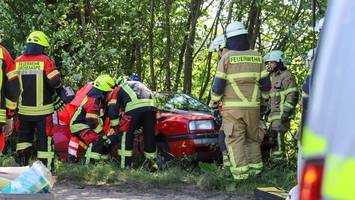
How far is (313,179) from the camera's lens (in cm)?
193

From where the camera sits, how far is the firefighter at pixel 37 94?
26.8 ft

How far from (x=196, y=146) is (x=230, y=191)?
1.59 metres

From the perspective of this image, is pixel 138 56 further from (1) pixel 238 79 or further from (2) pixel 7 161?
(1) pixel 238 79

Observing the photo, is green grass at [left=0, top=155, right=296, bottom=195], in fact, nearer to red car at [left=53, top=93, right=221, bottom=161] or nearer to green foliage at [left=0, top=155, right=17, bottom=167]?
green foliage at [left=0, top=155, right=17, bottom=167]

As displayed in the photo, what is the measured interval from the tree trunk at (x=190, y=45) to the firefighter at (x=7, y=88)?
7.67 metres

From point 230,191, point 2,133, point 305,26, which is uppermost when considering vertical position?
point 305,26

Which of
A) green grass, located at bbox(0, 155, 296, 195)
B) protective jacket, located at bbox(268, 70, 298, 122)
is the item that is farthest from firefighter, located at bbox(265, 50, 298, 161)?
green grass, located at bbox(0, 155, 296, 195)

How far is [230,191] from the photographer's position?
7348mm

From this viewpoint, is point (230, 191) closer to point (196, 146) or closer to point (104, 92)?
point (196, 146)

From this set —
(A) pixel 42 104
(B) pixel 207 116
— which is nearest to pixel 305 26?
(B) pixel 207 116

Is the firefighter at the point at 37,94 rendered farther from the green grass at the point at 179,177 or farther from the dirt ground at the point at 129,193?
the dirt ground at the point at 129,193

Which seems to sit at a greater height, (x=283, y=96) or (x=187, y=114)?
(x=283, y=96)

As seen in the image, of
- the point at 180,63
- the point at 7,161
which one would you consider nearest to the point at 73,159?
the point at 7,161

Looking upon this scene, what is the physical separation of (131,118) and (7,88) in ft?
6.74
